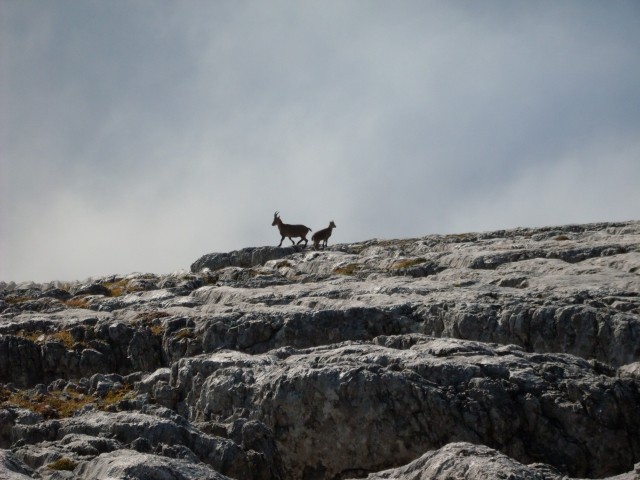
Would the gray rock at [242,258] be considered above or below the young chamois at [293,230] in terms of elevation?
below

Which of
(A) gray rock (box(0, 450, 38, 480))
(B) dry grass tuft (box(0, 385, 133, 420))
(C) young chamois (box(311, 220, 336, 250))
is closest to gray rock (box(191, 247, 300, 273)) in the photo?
(C) young chamois (box(311, 220, 336, 250))

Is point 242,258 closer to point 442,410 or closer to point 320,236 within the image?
point 320,236

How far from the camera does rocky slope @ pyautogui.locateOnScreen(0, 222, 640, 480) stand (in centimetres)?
2025

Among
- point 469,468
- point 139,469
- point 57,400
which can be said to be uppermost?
point 57,400

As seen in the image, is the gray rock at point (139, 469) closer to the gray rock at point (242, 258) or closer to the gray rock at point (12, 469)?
the gray rock at point (12, 469)

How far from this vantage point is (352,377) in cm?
2317

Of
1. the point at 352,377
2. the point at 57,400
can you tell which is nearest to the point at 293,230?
the point at 57,400

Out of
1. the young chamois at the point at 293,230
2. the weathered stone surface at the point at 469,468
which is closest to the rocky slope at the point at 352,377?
the weathered stone surface at the point at 469,468

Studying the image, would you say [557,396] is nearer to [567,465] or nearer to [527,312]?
[567,465]

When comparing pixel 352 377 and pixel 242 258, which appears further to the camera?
pixel 242 258

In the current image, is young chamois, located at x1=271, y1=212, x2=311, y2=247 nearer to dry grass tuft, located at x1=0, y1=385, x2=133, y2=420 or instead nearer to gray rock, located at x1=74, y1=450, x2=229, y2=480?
dry grass tuft, located at x1=0, y1=385, x2=133, y2=420

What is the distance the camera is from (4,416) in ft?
82.9

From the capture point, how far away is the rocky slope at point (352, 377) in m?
20.2

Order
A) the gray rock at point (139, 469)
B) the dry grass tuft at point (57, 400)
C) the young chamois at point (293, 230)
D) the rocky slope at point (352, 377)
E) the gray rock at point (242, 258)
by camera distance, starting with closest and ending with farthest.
→ the gray rock at point (139, 469) → the rocky slope at point (352, 377) → the dry grass tuft at point (57, 400) → the gray rock at point (242, 258) → the young chamois at point (293, 230)
